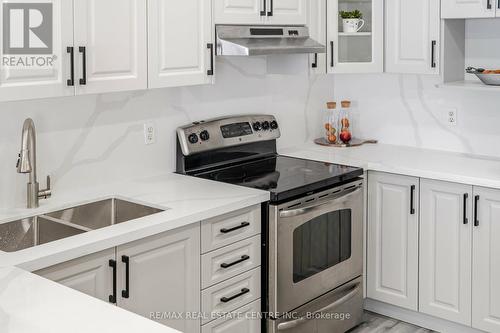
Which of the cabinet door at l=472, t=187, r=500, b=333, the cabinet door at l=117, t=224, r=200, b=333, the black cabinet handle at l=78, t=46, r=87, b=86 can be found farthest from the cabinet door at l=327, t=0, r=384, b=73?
the black cabinet handle at l=78, t=46, r=87, b=86

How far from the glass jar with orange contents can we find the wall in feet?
0.20

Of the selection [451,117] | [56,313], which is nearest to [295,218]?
[451,117]

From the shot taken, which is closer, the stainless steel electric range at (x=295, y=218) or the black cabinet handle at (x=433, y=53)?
the stainless steel electric range at (x=295, y=218)

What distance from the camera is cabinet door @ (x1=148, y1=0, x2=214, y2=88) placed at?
3.10m

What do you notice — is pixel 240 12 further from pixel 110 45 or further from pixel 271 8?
pixel 110 45

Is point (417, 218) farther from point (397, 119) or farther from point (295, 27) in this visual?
point (295, 27)

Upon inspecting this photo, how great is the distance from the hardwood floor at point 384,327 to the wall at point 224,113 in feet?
3.49

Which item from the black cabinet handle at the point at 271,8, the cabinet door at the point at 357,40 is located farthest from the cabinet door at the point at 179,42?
the cabinet door at the point at 357,40

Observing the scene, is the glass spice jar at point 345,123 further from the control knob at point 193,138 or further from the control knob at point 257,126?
the control knob at point 193,138

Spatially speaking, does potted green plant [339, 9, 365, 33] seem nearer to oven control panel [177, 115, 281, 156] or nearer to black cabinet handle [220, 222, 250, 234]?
oven control panel [177, 115, 281, 156]


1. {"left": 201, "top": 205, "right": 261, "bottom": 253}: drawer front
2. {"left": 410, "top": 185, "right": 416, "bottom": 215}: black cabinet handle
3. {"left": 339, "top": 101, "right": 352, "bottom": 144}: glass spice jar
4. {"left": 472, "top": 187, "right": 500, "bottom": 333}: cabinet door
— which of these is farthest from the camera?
{"left": 339, "top": 101, "right": 352, "bottom": 144}: glass spice jar

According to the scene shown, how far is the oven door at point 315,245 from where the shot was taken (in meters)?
3.31

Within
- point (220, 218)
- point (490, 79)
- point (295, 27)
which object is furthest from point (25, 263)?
point (490, 79)

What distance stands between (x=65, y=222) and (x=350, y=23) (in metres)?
2.06
